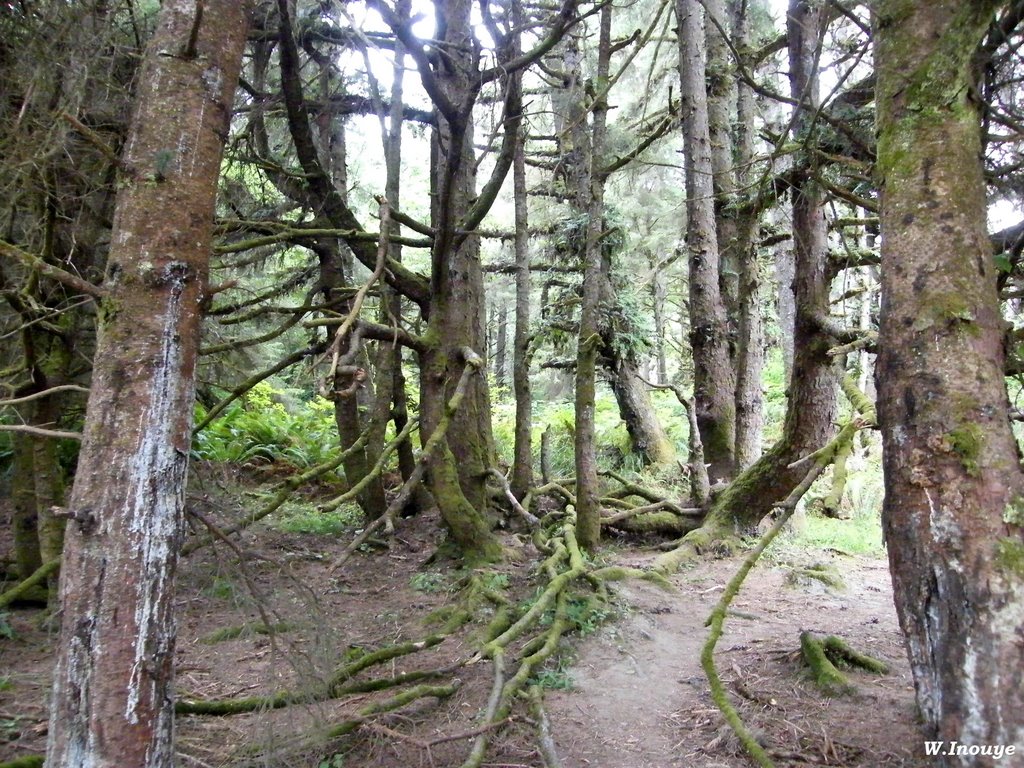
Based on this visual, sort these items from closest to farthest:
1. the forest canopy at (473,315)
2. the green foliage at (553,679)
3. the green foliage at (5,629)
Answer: the forest canopy at (473,315) < the green foliage at (553,679) < the green foliage at (5,629)

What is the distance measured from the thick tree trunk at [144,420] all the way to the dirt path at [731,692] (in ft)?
7.32

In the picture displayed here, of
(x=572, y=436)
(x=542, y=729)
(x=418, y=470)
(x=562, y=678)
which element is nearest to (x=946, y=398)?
(x=542, y=729)

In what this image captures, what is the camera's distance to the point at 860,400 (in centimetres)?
312

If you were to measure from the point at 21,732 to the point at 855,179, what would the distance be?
6.39m

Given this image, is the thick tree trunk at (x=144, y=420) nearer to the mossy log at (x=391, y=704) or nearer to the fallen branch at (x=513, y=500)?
the mossy log at (x=391, y=704)

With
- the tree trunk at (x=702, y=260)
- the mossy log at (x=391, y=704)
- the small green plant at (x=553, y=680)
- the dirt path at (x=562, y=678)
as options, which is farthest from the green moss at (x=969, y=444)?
the tree trunk at (x=702, y=260)

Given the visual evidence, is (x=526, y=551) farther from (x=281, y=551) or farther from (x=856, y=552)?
(x=856, y=552)

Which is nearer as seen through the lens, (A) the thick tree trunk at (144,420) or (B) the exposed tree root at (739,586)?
(A) the thick tree trunk at (144,420)

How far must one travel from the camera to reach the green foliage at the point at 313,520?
9.06m

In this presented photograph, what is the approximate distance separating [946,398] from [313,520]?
8.48 metres

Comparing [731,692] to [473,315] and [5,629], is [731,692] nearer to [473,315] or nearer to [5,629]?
[473,315]

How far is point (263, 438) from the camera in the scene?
39.7 ft

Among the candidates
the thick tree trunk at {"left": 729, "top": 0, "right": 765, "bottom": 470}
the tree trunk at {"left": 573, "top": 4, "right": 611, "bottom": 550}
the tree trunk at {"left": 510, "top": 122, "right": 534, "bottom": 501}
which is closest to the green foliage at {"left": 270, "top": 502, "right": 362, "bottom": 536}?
the tree trunk at {"left": 510, "top": 122, "right": 534, "bottom": 501}

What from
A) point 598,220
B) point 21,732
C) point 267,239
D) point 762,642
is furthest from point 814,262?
point 21,732
